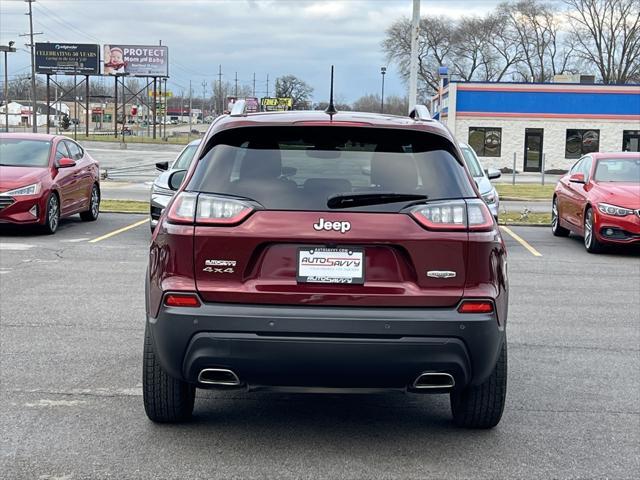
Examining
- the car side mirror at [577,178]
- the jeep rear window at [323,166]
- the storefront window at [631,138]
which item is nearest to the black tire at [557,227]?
the car side mirror at [577,178]

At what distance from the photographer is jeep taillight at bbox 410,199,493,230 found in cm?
408

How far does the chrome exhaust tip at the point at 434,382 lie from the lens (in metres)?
4.11

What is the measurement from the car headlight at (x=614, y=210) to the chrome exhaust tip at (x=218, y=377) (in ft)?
30.0

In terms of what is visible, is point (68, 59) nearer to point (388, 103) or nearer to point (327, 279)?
point (388, 103)

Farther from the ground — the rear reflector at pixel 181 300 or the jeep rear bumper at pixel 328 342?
the rear reflector at pixel 181 300

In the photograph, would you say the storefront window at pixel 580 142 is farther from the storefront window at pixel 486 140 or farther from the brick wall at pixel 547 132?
the storefront window at pixel 486 140

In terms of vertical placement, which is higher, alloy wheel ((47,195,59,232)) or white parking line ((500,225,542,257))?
alloy wheel ((47,195,59,232))

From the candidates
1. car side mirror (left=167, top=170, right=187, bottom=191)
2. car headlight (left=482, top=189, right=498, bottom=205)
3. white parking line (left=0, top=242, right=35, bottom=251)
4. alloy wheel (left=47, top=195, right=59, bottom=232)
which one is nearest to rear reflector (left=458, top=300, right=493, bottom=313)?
car side mirror (left=167, top=170, right=187, bottom=191)

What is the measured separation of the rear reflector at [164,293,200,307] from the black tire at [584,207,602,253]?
9298 millimetres

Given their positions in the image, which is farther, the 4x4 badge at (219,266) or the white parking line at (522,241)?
the white parking line at (522,241)

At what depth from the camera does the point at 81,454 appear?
4.31 metres

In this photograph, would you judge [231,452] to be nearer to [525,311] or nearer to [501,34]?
[525,311]

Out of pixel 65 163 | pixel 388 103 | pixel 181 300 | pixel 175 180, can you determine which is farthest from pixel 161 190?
pixel 388 103

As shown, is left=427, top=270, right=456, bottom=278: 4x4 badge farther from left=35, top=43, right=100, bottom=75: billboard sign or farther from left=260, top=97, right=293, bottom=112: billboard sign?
left=35, top=43, right=100, bottom=75: billboard sign
